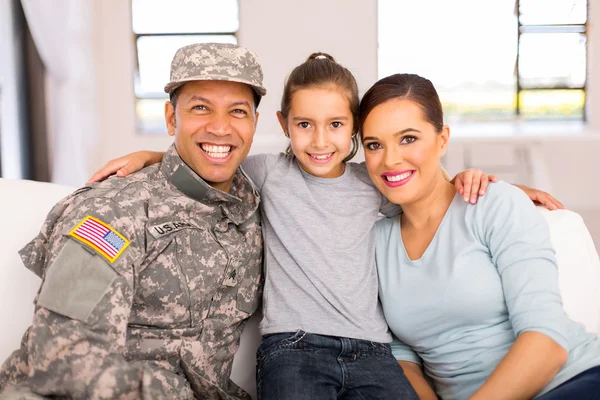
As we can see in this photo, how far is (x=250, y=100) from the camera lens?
1980mm

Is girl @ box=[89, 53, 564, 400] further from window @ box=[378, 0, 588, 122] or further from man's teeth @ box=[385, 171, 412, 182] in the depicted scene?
window @ box=[378, 0, 588, 122]

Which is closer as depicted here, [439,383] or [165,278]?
[165,278]

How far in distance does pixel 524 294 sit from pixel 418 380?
17.9 inches

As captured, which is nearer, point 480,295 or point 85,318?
point 85,318

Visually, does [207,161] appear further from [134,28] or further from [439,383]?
[134,28]

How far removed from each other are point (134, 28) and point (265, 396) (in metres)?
5.77

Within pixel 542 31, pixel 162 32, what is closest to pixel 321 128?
pixel 162 32

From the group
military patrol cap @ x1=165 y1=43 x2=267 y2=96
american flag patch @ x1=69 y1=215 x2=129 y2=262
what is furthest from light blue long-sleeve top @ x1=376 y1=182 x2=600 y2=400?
american flag patch @ x1=69 y1=215 x2=129 y2=262

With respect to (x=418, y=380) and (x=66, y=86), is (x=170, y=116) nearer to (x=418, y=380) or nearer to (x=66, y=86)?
(x=418, y=380)

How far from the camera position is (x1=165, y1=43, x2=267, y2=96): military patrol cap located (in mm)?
1854

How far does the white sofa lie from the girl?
18 centimetres

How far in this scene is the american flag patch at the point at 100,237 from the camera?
1.57 metres

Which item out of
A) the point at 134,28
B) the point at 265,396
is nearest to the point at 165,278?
the point at 265,396

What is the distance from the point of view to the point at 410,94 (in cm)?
191
